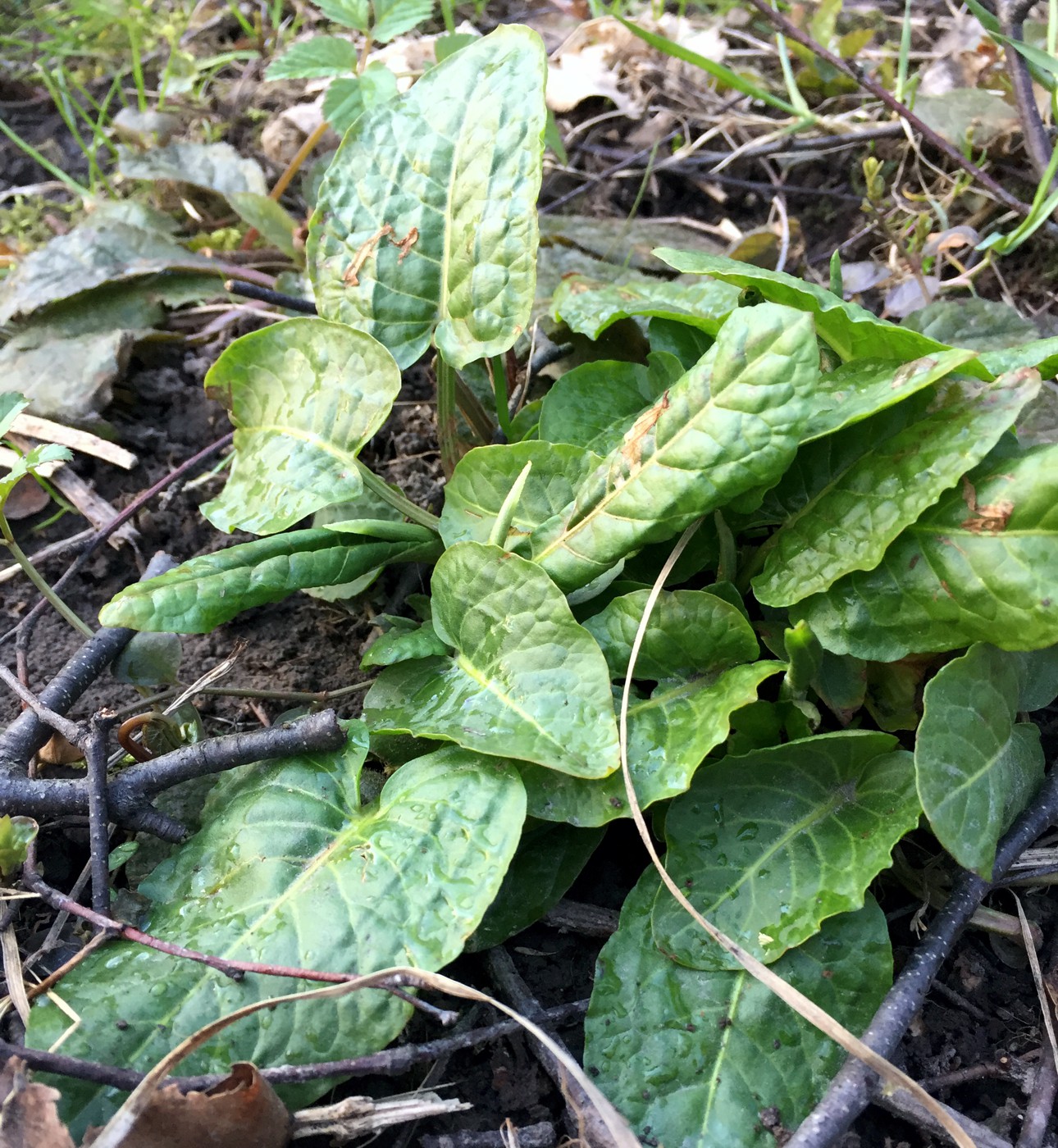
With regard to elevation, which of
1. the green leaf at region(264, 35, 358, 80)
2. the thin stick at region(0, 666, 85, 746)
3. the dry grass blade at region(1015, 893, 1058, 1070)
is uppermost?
the green leaf at region(264, 35, 358, 80)

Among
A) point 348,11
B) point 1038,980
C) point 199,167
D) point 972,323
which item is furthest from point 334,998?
point 199,167

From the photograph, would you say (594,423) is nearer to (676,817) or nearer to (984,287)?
(676,817)

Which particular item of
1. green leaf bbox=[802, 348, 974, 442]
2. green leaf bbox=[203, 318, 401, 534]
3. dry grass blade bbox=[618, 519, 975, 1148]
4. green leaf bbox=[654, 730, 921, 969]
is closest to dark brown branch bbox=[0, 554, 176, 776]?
green leaf bbox=[203, 318, 401, 534]

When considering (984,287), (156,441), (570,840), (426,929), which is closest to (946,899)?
(570,840)

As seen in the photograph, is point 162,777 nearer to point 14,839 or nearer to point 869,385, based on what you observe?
point 14,839

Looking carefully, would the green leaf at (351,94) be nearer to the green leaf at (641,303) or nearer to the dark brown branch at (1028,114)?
the green leaf at (641,303)

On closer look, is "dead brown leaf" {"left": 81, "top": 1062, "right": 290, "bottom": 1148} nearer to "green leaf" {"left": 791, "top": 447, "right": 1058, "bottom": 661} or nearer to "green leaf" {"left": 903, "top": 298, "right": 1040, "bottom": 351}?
"green leaf" {"left": 791, "top": 447, "right": 1058, "bottom": 661}
